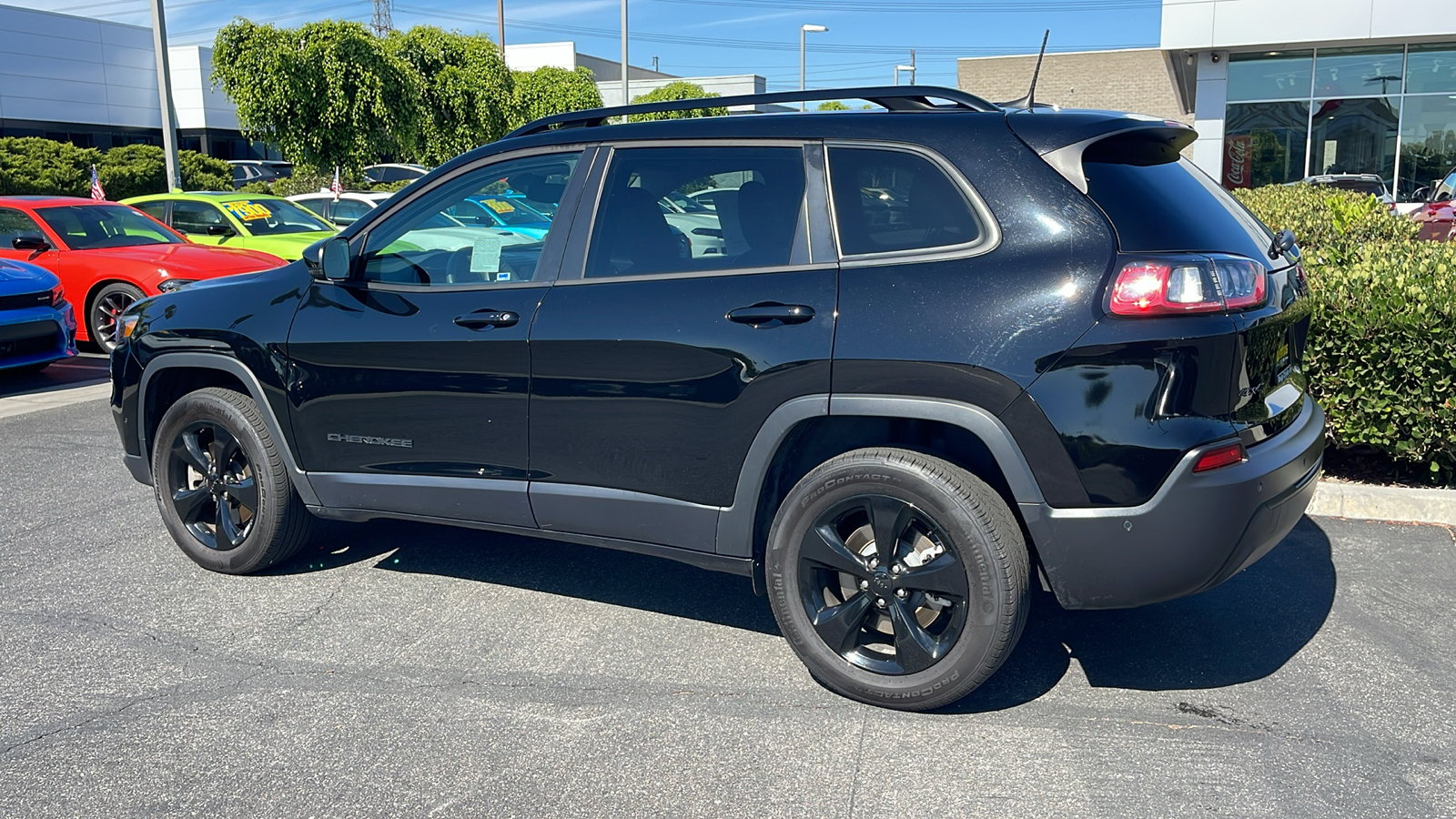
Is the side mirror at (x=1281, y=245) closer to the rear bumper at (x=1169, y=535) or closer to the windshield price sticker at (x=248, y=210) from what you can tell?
the rear bumper at (x=1169, y=535)

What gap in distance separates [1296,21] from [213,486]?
24676 mm

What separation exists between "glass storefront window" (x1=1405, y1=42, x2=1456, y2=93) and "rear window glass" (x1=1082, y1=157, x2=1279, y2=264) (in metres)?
24.6

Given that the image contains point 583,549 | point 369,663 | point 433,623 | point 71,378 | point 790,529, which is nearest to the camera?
point 790,529

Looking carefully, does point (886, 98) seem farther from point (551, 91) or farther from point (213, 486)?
point (551, 91)

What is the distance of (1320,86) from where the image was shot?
25250 mm

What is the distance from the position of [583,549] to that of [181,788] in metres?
2.29

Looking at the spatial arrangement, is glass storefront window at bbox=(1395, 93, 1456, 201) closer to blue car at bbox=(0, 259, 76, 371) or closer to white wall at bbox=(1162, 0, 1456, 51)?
white wall at bbox=(1162, 0, 1456, 51)

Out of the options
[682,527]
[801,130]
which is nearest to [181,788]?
[682,527]

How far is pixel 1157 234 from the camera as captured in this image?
3.51m

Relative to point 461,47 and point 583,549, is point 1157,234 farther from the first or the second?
point 461,47

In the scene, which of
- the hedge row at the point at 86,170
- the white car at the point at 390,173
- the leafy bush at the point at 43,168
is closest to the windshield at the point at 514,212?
the hedge row at the point at 86,170

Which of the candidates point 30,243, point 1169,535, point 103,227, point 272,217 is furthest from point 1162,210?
point 272,217

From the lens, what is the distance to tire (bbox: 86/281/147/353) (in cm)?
1130

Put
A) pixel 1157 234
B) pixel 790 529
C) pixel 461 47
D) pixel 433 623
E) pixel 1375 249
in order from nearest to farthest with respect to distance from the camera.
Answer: pixel 1157 234
pixel 790 529
pixel 433 623
pixel 1375 249
pixel 461 47
